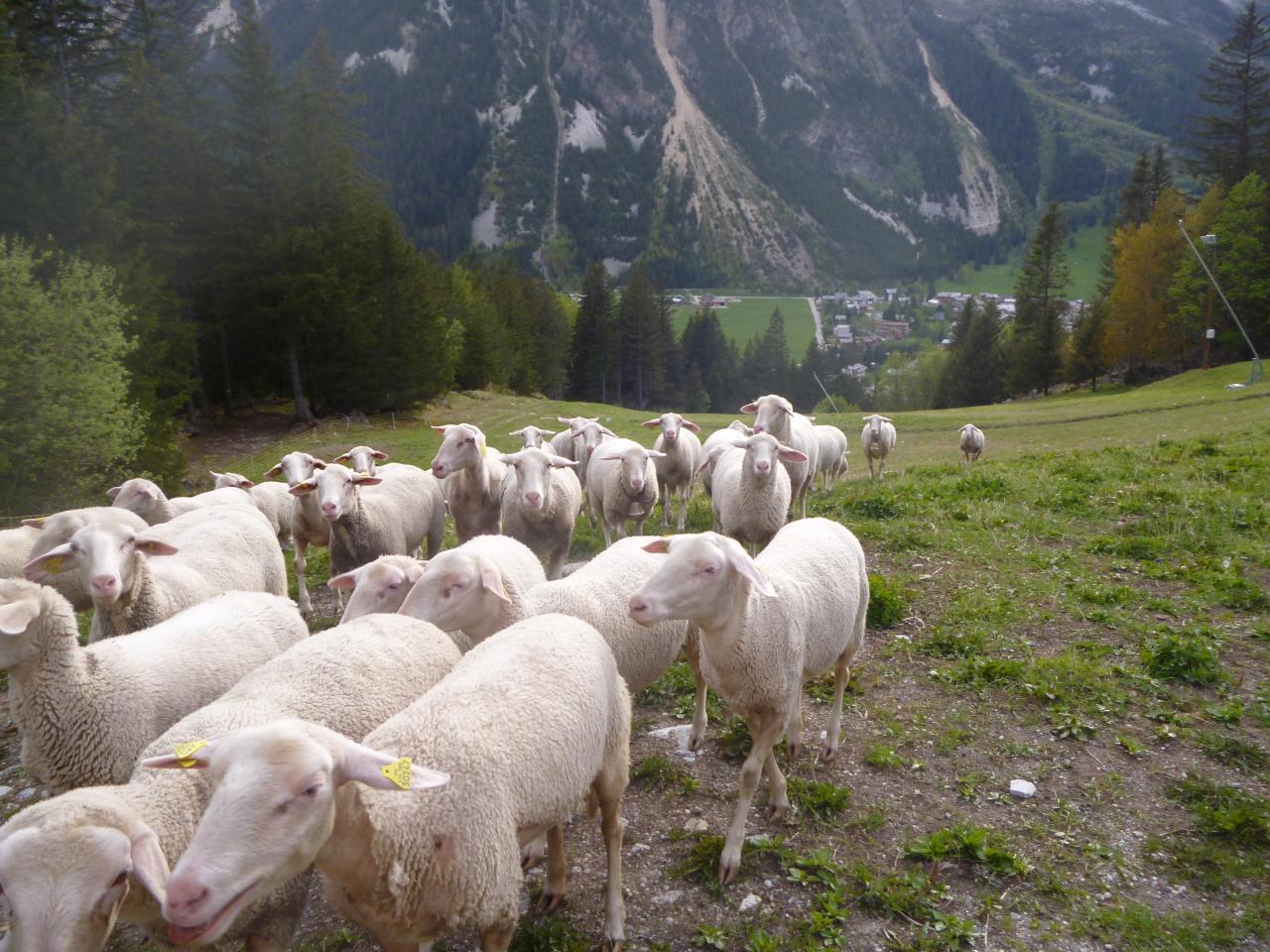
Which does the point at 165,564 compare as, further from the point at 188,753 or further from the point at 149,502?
the point at 188,753

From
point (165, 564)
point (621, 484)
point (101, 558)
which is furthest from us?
point (621, 484)

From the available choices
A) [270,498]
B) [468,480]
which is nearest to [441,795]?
[468,480]

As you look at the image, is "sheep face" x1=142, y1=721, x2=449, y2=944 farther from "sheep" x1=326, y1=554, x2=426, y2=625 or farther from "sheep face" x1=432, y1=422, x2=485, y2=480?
"sheep face" x1=432, y1=422, x2=485, y2=480

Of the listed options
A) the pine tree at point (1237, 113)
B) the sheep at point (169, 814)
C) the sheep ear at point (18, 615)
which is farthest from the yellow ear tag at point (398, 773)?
the pine tree at point (1237, 113)

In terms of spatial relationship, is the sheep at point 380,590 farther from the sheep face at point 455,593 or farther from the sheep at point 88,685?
the sheep at point 88,685

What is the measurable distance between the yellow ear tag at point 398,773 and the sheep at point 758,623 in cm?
203

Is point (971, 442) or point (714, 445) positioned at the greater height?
point (714, 445)

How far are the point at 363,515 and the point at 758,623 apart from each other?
6049 mm

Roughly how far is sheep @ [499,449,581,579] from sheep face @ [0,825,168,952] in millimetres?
6345

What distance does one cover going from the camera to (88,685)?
4.73 metres

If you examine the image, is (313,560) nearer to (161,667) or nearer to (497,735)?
(161,667)

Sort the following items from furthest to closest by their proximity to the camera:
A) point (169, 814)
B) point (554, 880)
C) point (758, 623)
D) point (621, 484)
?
point (621, 484) < point (758, 623) < point (554, 880) < point (169, 814)

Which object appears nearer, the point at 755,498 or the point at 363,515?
the point at 363,515

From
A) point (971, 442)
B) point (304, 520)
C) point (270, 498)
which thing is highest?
point (304, 520)
